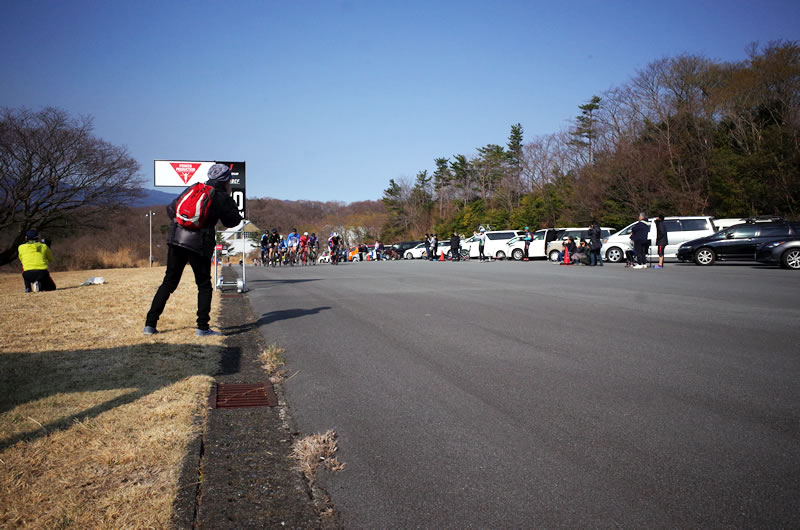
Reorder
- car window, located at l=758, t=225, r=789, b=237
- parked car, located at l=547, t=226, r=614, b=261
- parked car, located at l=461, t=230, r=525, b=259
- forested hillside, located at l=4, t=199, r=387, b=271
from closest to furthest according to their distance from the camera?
1. car window, located at l=758, t=225, r=789, b=237
2. parked car, located at l=547, t=226, r=614, b=261
3. forested hillside, located at l=4, t=199, r=387, b=271
4. parked car, located at l=461, t=230, r=525, b=259

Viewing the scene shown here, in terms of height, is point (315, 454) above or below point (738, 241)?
below

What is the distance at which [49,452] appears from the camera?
9.99ft

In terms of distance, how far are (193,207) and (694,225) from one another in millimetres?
23759

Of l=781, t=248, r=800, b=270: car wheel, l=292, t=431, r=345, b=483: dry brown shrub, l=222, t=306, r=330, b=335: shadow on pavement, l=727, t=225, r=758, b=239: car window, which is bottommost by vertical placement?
l=292, t=431, r=345, b=483: dry brown shrub

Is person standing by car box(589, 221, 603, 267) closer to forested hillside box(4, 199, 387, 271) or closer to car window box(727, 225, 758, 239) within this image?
car window box(727, 225, 758, 239)

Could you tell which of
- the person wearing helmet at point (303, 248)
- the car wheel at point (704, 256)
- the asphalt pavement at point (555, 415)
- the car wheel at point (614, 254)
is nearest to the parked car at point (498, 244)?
the car wheel at point (614, 254)

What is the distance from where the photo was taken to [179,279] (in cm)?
684

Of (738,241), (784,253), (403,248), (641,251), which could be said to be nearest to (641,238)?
(641,251)

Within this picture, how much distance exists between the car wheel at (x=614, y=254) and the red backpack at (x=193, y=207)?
2326 centimetres

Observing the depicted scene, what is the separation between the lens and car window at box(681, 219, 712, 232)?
24.9 metres

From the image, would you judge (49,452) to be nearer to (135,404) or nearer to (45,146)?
(135,404)

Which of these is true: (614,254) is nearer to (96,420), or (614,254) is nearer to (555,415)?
(555,415)

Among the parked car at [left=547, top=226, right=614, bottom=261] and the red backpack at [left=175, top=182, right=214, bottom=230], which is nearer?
the red backpack at [left=175, top=182, right=214, bottom=230]

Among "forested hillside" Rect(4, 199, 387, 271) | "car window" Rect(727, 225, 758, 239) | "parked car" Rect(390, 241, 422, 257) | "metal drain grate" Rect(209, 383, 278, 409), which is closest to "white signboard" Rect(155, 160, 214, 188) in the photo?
"metal drain grate" Rect(209, 383, 278, 409)
